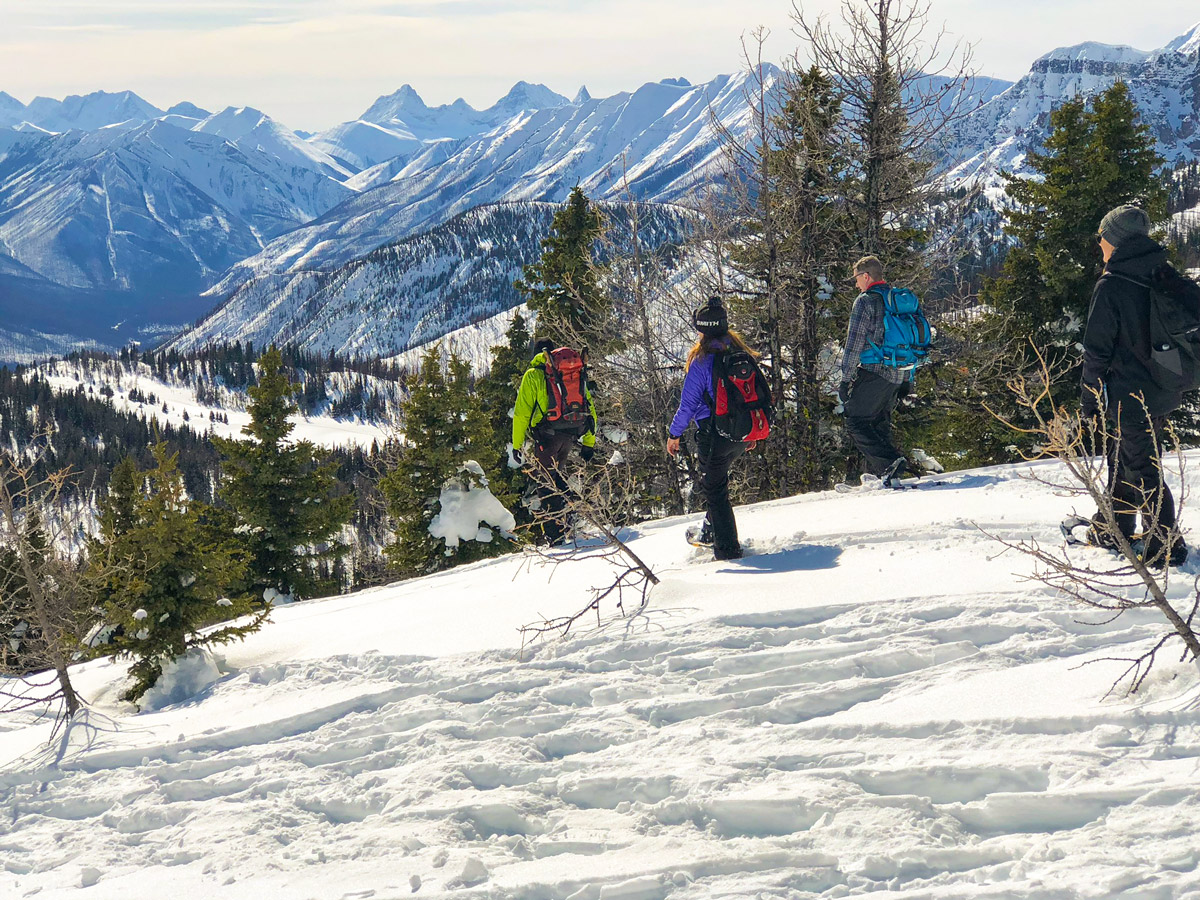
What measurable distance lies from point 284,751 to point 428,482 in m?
16.0

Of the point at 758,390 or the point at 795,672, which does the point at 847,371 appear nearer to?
the point at 758,390

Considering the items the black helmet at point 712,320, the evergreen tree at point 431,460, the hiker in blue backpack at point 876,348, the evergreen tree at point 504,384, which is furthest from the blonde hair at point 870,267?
the evergreen tree at point 504,384

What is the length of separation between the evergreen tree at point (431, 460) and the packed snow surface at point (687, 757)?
1343cm

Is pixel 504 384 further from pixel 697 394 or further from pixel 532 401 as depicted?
pixel 697 394

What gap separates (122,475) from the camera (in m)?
22.3

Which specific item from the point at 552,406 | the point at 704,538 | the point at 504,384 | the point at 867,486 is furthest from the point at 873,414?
the point at 504,384

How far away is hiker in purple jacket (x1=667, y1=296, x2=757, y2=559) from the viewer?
21.8 feet

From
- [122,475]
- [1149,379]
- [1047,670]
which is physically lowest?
[1047,670]

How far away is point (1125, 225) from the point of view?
502 centimetres

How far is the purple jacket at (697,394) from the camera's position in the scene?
262 inches

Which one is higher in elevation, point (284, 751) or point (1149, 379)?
point (1149, 379)

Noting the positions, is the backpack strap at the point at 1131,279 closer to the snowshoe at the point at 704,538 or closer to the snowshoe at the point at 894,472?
the snowshoe at the point at 704,538

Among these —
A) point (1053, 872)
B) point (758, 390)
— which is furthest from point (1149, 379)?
point (1053, 872)

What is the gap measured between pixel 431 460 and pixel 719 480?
14.1 metres
